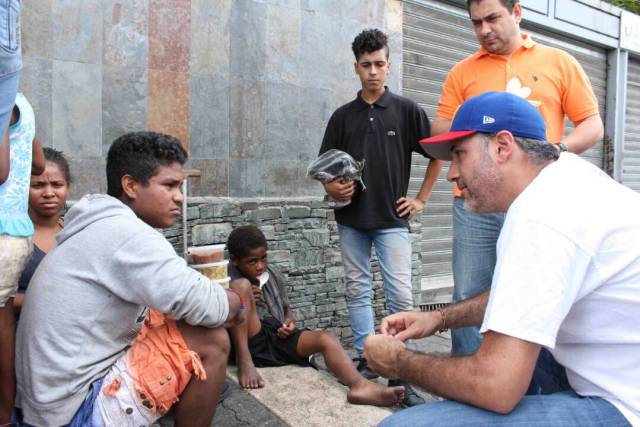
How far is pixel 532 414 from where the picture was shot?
1614 millimetres

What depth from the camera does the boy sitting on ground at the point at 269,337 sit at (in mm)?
3166

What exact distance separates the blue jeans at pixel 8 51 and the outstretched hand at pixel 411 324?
4.92 ft

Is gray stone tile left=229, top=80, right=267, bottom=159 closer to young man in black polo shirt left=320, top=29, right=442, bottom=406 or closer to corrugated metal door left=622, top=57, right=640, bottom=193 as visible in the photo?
young man in black polo shirt left=320, top=29, right=442, bottom=406

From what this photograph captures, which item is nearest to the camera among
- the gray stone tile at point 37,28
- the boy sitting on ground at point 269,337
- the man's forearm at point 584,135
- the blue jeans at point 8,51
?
the blue jeans at point 8,51

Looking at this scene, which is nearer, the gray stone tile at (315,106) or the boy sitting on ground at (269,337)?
the boy sitting on ground at (269,337)

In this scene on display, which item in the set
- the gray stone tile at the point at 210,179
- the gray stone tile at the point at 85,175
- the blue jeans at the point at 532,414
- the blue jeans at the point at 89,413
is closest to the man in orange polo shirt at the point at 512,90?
the blue jeans at the point at 532,414

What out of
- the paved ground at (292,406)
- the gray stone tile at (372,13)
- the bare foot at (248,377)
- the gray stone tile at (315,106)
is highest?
the gray stone tile at (372,13)

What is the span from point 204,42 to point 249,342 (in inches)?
108

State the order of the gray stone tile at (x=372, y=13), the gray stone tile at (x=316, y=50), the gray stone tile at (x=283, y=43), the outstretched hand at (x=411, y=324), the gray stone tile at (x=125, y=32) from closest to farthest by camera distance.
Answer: the outstretched hand at (x=411, y=324), the gray stone tile at (x=125, y=32), the gray stone tile at (x=283, y=43), the gray stone tile at (x=316, y=50), the gray stone tile at (x=372, y=13)

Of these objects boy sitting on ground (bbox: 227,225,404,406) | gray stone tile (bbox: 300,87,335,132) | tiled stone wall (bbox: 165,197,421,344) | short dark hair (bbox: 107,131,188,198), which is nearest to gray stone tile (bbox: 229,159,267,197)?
tiled stone wall (bbox: 165,197,421,344)

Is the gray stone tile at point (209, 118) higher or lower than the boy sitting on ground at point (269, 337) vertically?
higher

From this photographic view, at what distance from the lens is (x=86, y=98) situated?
4.44 meters

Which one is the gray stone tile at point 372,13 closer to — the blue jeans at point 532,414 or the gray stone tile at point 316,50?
the gray stone tile at point 316,50

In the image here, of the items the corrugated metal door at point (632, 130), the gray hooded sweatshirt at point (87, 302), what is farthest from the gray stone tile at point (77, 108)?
the corrugated metal door at point (632, 130)
